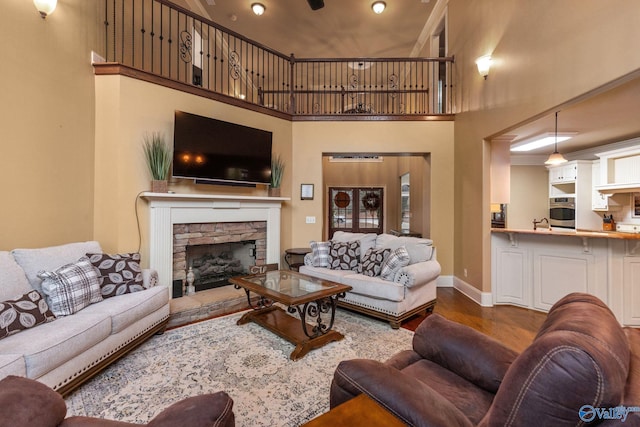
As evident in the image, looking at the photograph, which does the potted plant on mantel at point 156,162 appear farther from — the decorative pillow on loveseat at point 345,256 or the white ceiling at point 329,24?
the white ceiling at point 329,24

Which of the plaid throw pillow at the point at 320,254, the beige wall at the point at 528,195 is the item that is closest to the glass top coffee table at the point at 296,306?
the plaid throw pillow at the point at 320,254

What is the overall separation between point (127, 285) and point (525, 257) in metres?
4.68

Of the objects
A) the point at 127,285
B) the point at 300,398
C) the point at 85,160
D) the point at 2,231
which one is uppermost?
the point at 85,160

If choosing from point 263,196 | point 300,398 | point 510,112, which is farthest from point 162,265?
point 510,112

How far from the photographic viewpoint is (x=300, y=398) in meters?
2.02

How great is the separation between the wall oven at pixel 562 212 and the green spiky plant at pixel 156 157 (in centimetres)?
729

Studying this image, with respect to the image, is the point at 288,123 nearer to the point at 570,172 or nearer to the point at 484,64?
the point at 484,64

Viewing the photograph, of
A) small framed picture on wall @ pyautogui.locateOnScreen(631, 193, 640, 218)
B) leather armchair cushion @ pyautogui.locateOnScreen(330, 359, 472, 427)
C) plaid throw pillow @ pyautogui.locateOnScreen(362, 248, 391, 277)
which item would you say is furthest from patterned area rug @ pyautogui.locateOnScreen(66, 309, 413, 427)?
small framed picture on wall @ pyautogui.locateOnScreen(631, 193, 640, 218)

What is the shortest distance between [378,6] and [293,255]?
15.6 ft

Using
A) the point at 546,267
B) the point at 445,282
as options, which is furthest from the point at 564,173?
the point at 445,282

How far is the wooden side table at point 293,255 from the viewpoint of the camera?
15.8ft

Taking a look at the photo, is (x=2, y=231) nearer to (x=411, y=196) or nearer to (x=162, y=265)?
(x=162, y=265)

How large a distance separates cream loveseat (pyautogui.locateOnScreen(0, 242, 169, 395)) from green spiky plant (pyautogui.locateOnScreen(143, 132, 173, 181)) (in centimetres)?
108

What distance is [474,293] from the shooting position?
13.9ft
